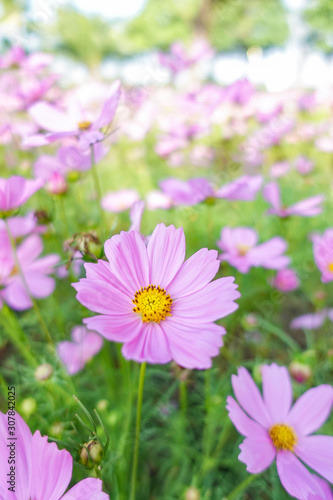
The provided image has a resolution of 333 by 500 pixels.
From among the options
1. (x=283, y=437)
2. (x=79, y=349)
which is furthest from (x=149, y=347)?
(x=79, y=349)

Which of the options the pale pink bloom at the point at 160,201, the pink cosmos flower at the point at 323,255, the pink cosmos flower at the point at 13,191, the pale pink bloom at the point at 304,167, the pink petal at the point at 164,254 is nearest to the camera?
the pink petal at the point at 164,254

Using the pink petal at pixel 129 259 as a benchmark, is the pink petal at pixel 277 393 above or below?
below

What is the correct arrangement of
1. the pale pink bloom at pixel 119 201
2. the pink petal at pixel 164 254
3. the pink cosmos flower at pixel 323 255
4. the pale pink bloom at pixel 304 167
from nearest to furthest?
the pink petal at pixel 164 254 → the pink cosmos flower at pixel 323 255 → the pale pink bloom at pixel 119 201 → the pale pink bloom at pixel 304 167

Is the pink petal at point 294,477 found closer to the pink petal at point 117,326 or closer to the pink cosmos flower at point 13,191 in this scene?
the pink petal at point 117,326

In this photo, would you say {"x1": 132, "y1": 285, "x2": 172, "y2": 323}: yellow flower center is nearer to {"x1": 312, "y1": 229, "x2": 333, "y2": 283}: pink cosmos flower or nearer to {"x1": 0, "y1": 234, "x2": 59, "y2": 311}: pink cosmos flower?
{"x1": 0, "y1": 234, "x2": 59, "y2": 311}: pink cosmos flower

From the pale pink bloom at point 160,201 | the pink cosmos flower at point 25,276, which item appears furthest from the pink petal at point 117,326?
the pale pink bloom at point 160,201

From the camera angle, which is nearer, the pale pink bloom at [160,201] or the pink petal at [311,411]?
the pink petal at [311,411]

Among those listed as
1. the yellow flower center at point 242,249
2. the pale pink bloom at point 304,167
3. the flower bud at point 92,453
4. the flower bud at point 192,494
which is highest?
the flower bud at point 92,453

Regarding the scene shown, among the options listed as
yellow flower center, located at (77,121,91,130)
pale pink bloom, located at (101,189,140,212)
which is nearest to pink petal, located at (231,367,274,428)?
yellow flower center, located at (77,121,91,130)
